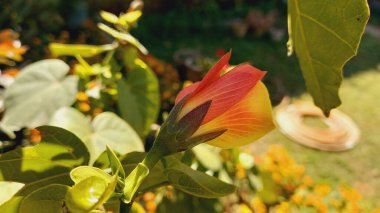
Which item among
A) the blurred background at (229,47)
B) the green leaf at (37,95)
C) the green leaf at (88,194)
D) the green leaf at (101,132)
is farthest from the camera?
the blurred background at (229,47)

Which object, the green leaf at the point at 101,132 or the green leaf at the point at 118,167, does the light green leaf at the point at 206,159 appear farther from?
the green leaf at the point at 118,167

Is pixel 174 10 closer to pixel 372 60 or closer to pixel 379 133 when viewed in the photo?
pixel 372 60

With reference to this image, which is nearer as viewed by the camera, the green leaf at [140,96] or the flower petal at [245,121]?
the flower petal at [245,121]

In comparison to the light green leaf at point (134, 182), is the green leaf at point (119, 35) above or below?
below

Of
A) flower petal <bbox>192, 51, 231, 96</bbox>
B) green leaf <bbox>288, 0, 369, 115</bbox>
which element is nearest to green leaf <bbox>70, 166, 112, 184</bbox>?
flower petal <bbox>192, 51, 231, 96</bbox>

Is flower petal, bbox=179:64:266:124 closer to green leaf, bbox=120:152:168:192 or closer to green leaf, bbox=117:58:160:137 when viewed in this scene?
green leaf, bbox=120:152:168:192

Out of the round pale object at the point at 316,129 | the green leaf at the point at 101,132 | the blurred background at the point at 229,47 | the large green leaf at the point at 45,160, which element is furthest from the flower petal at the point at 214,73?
the round pale object at the point at 316,129

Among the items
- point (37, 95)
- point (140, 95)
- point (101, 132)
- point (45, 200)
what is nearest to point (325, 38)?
point (45, 200)
